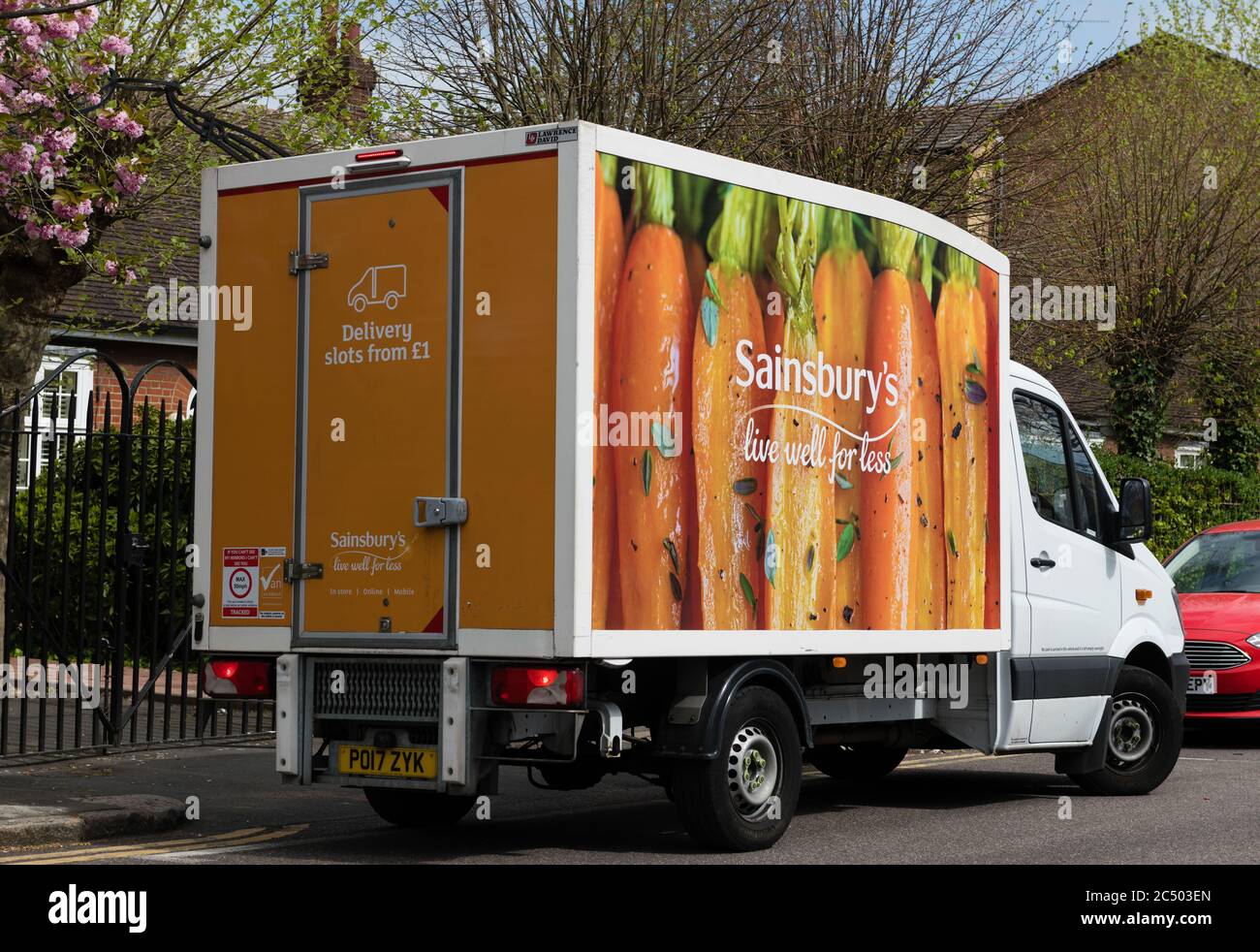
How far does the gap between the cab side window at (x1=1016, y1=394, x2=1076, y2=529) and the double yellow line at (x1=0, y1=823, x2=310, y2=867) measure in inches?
189

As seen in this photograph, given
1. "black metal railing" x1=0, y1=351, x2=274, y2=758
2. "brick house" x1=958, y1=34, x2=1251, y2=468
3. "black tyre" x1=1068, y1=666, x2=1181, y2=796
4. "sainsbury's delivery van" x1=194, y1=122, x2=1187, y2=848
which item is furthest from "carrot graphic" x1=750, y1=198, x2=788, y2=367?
"brick house" x1=958, y1=34, x2=1251, y2=468

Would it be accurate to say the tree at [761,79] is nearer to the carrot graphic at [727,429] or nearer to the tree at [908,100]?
the tree at [908,100]

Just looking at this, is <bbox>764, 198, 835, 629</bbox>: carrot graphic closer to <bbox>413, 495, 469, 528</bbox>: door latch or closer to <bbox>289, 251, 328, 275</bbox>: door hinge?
<bbox>413, 495, 469, 528</bbox>: door latch

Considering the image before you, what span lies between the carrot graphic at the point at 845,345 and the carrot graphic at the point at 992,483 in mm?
1329

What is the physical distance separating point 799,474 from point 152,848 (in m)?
3.73

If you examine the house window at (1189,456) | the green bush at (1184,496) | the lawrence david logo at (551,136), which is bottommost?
the green bush at (1184,496)

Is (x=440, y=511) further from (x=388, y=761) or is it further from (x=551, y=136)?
(x=551, y=136)

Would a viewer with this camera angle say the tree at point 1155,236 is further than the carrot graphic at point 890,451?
Yes

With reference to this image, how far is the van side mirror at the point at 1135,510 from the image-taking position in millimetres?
10516

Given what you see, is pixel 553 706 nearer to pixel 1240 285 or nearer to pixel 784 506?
pixel 784 506

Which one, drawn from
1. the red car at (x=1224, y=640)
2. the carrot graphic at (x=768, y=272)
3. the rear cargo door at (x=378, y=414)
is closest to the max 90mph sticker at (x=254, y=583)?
the rear cargo door at (x=378, y=414)

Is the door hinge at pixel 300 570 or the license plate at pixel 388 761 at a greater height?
the door hinge at pixel 300 570

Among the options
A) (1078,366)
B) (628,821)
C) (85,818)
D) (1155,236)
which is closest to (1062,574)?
(628,821)

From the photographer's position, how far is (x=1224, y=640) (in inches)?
553
